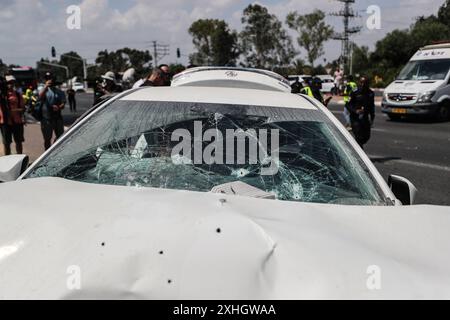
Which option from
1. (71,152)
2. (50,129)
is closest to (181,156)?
(71,152)

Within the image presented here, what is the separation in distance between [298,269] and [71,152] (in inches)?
61.7

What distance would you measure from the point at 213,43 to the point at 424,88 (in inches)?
2123

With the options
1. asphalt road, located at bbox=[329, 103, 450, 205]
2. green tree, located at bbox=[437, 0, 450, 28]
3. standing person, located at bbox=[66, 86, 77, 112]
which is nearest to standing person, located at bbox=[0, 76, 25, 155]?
asphalt road, located at bbox=[329, 103, 450, 205]

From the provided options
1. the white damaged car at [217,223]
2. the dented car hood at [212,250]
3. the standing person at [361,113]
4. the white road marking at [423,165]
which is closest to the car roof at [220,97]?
the white damaged car at [217,223]

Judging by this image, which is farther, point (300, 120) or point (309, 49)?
point (309, 49)

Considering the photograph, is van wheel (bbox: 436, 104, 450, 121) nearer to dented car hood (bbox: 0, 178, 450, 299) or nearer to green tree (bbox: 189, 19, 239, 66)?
dented car hood (bbox: 0, 178, 450, 299)

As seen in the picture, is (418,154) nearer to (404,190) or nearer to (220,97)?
(220,97)

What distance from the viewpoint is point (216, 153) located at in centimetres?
267

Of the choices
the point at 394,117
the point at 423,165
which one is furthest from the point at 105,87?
the point at 394,117

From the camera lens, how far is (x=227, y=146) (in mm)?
2734

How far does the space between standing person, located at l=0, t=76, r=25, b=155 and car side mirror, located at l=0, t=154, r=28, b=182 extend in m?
6.71

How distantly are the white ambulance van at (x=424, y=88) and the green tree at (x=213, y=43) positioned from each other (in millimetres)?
48051

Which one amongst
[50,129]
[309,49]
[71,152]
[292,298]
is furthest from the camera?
[309,49]
